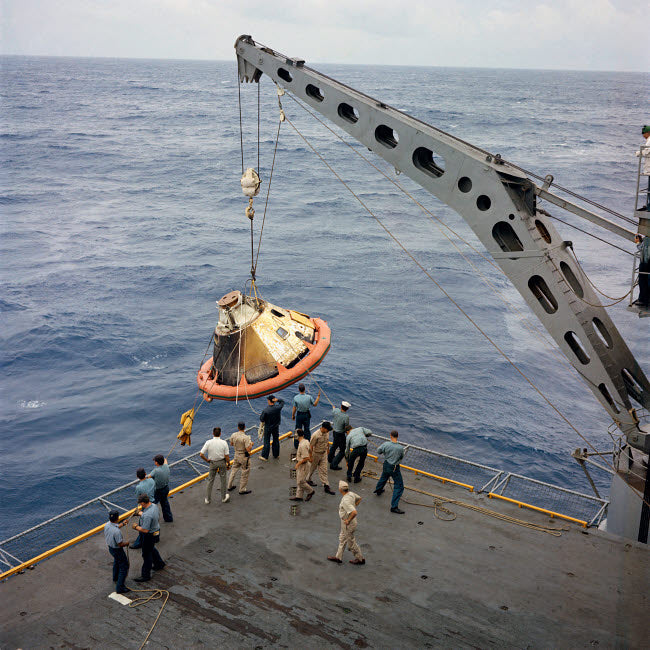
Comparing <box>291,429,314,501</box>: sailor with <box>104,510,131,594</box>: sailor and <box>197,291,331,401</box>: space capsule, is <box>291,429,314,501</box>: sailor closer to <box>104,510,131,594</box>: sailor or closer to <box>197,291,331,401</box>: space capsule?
<box>197,291,331,401</box>: space capsule

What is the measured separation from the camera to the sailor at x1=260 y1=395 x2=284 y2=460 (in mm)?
15500

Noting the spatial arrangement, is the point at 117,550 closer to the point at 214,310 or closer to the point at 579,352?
the point at 579,352

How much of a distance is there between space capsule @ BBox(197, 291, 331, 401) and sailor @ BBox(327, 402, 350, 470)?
5.52ft

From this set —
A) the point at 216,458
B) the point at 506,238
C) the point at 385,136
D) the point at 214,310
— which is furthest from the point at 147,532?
the point at 214,310

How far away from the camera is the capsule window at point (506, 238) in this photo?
39.0 feet

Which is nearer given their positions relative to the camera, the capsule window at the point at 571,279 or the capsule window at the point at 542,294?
the capsule window at the point at 542,294

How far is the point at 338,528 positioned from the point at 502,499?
392 cm

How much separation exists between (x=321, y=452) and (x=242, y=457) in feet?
5.79

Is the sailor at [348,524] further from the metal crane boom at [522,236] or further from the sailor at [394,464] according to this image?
the metal crane boom at [522,236]

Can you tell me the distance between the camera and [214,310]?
34.3m

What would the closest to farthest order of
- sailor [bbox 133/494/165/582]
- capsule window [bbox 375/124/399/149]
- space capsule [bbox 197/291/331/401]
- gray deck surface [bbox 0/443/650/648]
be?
gray deck surface [bbox 0/443/650/648] < sailor [bbox 133/494/165/582] < capsule window [bbox 375/124/399/149] < space capsule [bbox 197/291/331/401]

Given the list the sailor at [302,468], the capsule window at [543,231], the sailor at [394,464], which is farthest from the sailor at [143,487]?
the capsule window at [543,231]

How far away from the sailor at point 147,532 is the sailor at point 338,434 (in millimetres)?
4862

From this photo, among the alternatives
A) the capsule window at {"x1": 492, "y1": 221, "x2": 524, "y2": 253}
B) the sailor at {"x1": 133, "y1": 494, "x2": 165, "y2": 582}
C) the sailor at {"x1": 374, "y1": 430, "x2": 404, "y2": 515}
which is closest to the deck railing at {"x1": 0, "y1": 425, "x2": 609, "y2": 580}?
the sailor at {"x1": 374, "y1": 430, "x2": 404, "y2": 515}
